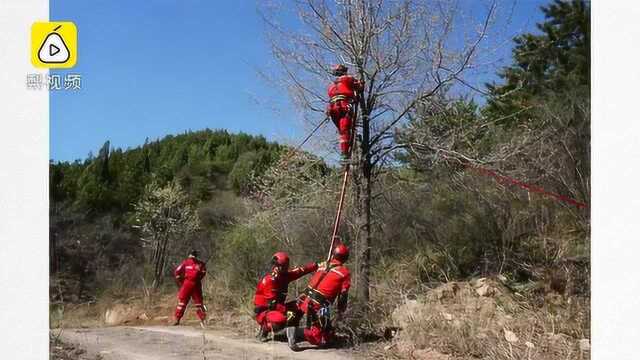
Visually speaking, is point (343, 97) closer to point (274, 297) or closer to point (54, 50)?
point (274, 297)

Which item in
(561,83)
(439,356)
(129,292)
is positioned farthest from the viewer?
(129,292)

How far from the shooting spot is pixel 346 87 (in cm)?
332

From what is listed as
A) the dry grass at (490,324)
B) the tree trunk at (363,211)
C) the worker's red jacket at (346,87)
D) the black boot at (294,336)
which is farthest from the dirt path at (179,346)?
the worker's red jacket at (346,87)

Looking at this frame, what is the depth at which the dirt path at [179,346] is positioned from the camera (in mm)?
2986

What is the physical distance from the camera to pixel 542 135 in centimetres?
357

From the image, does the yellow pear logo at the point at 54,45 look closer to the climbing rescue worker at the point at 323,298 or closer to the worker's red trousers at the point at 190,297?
the worker's red trousers at the point at 190,297

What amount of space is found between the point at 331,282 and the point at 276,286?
0.95 ft

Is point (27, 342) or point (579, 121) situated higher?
point (579, 121)

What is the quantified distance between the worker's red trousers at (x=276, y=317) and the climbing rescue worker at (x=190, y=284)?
1.14 ft

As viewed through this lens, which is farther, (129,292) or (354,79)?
(129,292)

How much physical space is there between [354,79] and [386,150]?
0.48 metres
